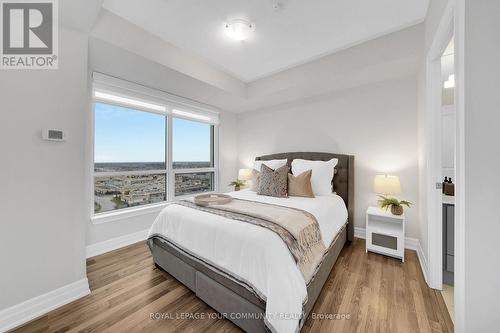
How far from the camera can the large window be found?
2717 mm

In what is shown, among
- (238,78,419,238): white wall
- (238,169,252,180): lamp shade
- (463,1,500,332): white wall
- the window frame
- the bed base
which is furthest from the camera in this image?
(238,169,252,180): lamp shade

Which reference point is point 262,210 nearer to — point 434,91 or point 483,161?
point 483,161

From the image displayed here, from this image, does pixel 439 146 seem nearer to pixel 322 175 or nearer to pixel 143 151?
pixel 322 175

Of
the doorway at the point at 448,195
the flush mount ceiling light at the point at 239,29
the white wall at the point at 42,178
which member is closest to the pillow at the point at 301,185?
the doorway at the point at 448,195

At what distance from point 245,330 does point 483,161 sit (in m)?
1.70

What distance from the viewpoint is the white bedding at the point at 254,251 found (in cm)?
117

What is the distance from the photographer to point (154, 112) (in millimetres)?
3180

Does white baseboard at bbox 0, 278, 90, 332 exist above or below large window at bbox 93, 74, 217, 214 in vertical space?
below

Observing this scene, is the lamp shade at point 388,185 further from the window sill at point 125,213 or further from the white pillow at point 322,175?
the window sill at point 125,213

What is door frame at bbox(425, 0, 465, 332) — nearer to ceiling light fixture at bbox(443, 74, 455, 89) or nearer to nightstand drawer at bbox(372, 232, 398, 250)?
nightstand drawer at bbox(372, 232, 398, 250)

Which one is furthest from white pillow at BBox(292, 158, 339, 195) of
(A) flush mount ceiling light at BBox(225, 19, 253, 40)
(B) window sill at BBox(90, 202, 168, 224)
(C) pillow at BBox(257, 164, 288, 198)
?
(B) window sill at BBox(90, 202, 168, 224)

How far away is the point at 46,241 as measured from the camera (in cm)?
161

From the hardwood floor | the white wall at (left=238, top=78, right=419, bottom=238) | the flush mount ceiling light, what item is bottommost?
the hardwood floor

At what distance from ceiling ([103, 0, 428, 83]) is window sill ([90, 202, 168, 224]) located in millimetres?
2381
